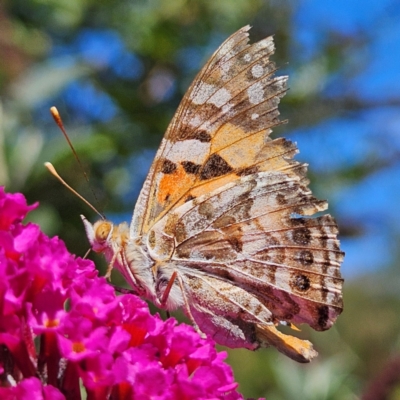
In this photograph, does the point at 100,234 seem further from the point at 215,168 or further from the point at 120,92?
the point at 120,92

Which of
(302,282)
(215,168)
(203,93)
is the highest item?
(203,93)

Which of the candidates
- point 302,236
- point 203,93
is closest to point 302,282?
point 302,236

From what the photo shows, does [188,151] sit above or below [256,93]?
below

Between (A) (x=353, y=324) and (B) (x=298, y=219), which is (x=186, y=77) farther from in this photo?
(A) (x=353, y=324)

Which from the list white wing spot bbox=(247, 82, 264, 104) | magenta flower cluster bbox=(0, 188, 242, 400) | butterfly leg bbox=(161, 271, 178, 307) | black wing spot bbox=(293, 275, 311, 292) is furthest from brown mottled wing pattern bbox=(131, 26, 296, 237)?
magenta flower cluster bbox=(0, 188, 242, 400)

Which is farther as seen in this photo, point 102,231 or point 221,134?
point 221,134

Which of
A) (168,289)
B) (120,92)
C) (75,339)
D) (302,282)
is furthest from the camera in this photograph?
(120,92)

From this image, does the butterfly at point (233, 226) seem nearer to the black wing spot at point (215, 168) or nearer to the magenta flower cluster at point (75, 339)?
the black wing spot at point (215, 168)

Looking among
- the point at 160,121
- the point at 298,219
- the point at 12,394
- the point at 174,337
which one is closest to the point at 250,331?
the point at 298,219
